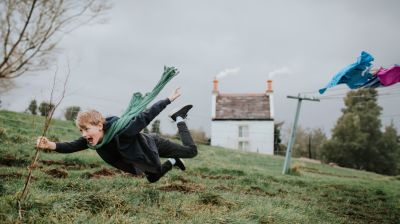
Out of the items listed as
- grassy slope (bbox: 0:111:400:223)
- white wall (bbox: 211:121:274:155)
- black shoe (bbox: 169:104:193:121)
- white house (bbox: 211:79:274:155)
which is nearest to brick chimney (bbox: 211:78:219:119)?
white house (bbox: 211:79:274:155)

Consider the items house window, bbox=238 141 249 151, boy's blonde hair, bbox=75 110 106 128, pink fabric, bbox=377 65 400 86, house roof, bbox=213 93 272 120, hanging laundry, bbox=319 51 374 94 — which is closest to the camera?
boy's blonde hair, bbox=75 110 106 128

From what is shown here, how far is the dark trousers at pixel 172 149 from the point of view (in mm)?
5199

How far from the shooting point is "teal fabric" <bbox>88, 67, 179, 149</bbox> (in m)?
4.30

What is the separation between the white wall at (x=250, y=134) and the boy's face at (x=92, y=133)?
35432 mm

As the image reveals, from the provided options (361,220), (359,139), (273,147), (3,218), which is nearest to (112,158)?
(3,218)

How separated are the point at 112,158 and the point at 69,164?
16.1 ft

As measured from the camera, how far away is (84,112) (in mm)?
4250

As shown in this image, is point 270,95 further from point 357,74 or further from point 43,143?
point 43,143

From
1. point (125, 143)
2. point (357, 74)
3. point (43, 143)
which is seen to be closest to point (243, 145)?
point (357, 74)

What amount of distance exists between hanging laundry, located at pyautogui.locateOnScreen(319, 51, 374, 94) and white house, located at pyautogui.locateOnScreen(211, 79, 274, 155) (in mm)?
31520

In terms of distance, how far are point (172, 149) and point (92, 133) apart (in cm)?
139

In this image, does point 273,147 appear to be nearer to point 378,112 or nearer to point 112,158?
point 378,112

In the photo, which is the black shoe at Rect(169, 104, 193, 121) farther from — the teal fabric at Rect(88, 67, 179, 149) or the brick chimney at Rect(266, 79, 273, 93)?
the brick chimney at Rect(266, 79, 273, 93)

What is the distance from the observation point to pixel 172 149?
5.27 m
